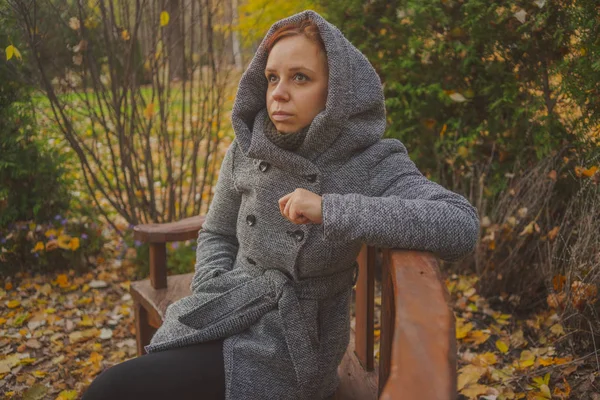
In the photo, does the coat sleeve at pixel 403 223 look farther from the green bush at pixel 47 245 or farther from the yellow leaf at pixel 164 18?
the green bush at pixel 47 245

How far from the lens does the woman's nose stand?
181 centimetres

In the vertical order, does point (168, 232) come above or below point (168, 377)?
above

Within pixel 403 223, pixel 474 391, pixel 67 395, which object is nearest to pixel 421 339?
pixel 403 223

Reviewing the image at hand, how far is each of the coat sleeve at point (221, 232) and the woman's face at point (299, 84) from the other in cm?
33

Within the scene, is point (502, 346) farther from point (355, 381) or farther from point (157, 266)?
point (157, 266)

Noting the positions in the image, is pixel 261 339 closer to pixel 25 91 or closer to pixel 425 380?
pixel 425 380

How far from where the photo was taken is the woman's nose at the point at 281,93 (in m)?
1.81

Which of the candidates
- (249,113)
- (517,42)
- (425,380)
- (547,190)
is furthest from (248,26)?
(425,380)

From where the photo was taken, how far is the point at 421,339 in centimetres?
117

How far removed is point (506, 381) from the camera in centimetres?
275

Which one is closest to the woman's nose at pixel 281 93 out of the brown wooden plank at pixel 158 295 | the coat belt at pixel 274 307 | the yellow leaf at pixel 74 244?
the coat belt at pixel 274 307

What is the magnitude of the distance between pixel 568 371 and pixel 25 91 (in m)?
4.05

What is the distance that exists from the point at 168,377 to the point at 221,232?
585 millimetres

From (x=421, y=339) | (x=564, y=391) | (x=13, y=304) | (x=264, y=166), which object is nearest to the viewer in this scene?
(x=421, y=339)
